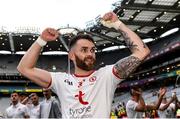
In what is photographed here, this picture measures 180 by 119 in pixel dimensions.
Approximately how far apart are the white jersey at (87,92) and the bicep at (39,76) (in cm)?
4

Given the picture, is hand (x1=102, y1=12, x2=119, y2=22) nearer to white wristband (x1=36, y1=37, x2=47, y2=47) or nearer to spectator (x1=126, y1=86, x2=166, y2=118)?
white wristband (x1=36, y1=37, x2=47, y2=47)

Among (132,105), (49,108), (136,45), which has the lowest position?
(49,108)

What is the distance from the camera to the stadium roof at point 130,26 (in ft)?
94.8

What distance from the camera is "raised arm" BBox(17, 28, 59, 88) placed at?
2.40 meters

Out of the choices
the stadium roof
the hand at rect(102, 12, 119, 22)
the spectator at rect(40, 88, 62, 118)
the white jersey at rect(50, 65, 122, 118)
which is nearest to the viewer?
the white jersey at rect(50, 65, 122, 118)

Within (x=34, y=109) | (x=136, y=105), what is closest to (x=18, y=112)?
(x=34, y=109)

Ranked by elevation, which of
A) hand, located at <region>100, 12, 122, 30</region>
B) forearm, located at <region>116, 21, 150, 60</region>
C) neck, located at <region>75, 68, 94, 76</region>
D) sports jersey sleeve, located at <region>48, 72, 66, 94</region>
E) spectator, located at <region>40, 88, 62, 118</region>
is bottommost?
spectator, located at <region>40, 88, 62, 118</region>

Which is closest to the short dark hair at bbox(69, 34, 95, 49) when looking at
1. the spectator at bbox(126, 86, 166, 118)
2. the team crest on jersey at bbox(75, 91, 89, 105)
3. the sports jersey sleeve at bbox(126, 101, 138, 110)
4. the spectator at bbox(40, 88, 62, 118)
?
the team crest on jersey at bbox(75, 91, 89, 105)

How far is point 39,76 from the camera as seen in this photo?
7.94 ft

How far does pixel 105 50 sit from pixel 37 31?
382 inches

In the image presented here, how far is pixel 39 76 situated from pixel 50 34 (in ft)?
1.00

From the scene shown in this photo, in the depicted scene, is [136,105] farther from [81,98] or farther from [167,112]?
[81,98]

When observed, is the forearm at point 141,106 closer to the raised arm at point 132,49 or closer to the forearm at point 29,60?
the raised arm at point 132,49

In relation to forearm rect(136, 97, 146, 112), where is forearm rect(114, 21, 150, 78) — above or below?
above
